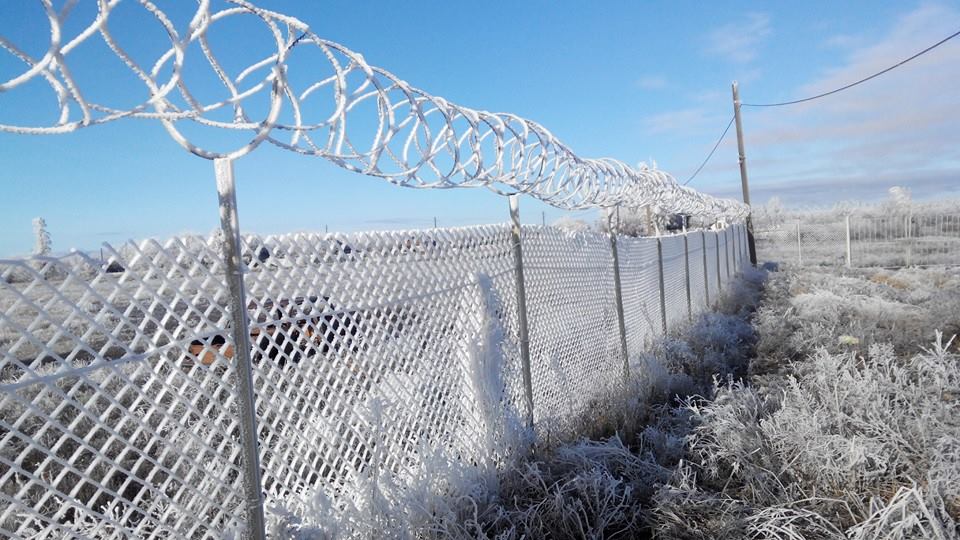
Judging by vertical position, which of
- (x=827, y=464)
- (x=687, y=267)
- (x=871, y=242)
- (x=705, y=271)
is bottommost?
(x=871, y=242)

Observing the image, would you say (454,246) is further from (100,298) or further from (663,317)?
(663,317)

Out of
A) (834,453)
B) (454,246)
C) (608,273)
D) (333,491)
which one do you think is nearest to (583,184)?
(608,273)

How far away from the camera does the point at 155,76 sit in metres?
1.62

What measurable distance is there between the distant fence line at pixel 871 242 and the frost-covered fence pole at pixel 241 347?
25.2 meters

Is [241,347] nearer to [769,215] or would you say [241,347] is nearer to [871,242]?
[871,242]

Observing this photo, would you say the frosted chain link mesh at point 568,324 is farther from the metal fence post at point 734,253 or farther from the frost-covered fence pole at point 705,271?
the metal fence post at point 734,253

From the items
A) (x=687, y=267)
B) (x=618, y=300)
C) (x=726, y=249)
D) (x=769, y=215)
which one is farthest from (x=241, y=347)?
(x=769, y=215)

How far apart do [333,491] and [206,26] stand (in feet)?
6.57

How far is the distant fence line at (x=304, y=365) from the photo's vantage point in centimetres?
188

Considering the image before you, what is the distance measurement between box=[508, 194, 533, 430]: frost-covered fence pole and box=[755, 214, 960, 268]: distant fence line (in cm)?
2270

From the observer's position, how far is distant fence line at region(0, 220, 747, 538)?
188cm

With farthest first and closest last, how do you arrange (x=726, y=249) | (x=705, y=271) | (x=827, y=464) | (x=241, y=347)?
(x=726, y=249)
(x=705, y=271)
(x=827, y=464)
(x=241, y=347)

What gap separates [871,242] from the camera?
89.9 ft

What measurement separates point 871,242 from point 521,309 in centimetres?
2910
